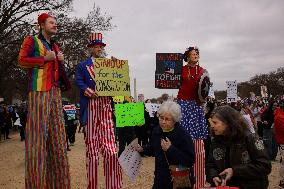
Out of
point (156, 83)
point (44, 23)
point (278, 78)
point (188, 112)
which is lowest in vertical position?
point (188, 112)

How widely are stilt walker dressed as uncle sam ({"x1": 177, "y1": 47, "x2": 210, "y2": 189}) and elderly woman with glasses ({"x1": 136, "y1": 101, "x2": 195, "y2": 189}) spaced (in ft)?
5.01

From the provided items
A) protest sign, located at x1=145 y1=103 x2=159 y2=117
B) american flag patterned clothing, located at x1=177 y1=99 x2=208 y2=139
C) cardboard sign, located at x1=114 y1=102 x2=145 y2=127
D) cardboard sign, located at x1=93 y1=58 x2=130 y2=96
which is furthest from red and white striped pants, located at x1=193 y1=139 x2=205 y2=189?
protest sign, located at x1=145 y1=103 x2=159 y2=117

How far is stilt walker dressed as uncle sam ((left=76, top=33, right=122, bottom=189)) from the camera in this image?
5074 mm

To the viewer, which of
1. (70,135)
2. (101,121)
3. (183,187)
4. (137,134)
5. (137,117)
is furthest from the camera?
(70,135)

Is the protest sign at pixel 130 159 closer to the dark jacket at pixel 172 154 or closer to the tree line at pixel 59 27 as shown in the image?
the dark jacket at pixel 172 154

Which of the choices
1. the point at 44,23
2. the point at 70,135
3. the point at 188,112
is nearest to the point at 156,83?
the point at 188,112

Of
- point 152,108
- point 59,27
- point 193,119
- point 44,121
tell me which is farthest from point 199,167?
point 59,27

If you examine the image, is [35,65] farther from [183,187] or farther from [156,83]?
[156,83]

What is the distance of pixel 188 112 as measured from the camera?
19.2ft

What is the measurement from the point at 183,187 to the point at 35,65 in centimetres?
211

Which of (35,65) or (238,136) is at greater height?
(35,65)

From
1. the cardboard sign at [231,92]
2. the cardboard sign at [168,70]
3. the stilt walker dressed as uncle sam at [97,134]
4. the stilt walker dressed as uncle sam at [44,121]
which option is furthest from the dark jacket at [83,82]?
the cardboard sign at [231,92]

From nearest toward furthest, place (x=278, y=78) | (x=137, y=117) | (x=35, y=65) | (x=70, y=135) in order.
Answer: (x=35, y=65)
(x=137, y=117)
(x=70, y=135)
(x=278, y=78)

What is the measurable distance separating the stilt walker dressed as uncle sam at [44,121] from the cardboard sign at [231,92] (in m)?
9.17
